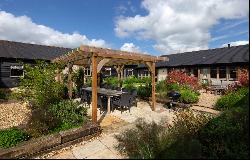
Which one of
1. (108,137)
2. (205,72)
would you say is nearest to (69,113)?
(108,137)

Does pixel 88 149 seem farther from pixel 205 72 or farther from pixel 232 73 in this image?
pixel 205 72

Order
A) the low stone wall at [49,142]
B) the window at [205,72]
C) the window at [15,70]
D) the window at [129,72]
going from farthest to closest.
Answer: the window at [129,72], the window at [205,72], the window at [15,70], the low stone wall at [49,142]

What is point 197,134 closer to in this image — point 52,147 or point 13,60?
point 52,147

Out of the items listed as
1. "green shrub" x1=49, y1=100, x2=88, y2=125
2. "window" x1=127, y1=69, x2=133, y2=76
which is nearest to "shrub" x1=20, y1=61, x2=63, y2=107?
"green shrub" x1=49, y1=100, x2=88, y2=125

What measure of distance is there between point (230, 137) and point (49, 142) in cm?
421

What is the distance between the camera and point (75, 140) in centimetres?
610

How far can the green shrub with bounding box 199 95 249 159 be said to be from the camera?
418 centimetres

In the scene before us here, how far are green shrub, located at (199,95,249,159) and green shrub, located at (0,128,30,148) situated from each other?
488cm

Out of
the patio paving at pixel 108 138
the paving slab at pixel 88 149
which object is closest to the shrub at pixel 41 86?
the patio paving at pixel 108 138

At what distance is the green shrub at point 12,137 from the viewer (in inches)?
234

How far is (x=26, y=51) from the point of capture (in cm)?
2000

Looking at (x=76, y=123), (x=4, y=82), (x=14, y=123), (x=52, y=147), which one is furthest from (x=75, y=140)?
(x=4, y=82)

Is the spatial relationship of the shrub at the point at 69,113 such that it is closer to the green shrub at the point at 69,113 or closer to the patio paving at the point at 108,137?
the green shrub at the point at 69,113

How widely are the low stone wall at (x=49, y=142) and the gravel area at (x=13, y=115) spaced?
2864 millimetres
